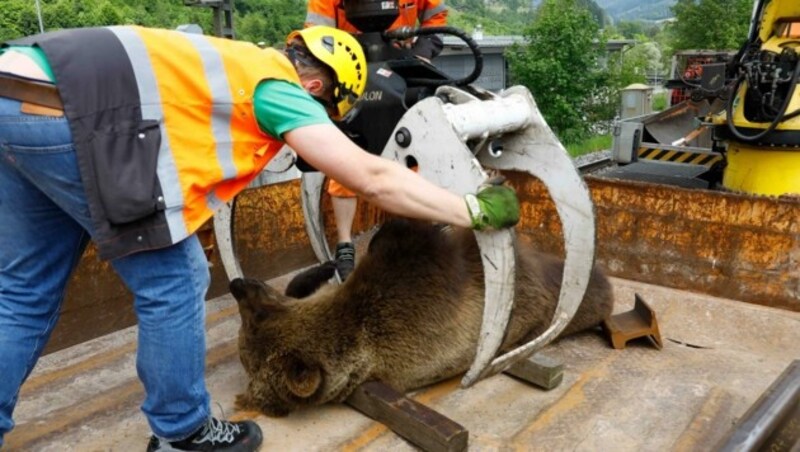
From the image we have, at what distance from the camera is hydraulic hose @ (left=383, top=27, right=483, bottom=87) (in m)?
Result: 3.35

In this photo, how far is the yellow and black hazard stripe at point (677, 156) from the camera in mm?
7387

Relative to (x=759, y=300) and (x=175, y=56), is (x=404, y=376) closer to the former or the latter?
(x=175, y=56)

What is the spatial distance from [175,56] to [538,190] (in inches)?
123

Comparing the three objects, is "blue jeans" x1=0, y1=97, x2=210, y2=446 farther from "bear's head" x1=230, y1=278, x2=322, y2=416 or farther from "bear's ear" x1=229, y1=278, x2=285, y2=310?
"bear's ear" x1=229, y1=278, x2=285, y2=310

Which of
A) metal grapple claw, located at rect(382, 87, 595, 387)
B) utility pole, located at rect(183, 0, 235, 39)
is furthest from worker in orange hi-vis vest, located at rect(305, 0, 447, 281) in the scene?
utility pole, located at rect(183, 0, 235, 39)

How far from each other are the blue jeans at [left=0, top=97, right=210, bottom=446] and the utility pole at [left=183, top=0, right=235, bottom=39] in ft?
14.9

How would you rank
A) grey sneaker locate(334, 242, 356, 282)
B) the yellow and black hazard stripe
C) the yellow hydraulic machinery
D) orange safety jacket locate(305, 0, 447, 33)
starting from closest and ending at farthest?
grey sneaker locate(334, 242, 356, 282)
orange safety jacket locate(305, 0, 447, 33)
the yellow hydraulic machinery
the yellow and black hazard stripe

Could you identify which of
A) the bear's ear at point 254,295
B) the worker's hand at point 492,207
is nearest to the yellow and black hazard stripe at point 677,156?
the worker's hand at point 492,207

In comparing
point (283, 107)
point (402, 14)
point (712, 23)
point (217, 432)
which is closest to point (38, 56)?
point (283, 107)

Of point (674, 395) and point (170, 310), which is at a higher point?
point (170, 310)

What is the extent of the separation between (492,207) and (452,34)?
1464 mm

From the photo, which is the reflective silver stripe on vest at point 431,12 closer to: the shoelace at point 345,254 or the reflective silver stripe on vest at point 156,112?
the shoelace at point 345,254

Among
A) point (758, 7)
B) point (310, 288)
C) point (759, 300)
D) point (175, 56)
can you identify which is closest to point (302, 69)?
point (175, 56)

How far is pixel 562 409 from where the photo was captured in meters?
2.97
